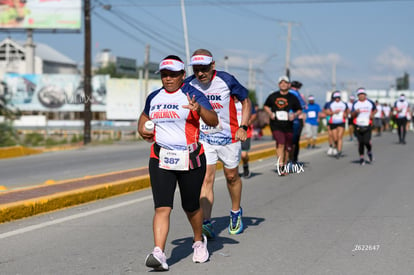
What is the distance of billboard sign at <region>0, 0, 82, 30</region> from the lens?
201 ft

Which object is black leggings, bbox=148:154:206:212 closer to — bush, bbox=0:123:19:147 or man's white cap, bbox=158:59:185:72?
man's white cap, bbox=158:59:185:72

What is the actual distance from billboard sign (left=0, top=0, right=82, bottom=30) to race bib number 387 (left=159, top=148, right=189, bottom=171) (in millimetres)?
57320

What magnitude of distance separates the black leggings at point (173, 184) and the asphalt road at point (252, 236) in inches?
21.2

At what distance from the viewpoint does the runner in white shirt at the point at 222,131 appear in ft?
23.2

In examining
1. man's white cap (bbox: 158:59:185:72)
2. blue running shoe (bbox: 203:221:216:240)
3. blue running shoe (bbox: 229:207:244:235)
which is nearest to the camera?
man's white cap (bbox: 158:59:185:72)

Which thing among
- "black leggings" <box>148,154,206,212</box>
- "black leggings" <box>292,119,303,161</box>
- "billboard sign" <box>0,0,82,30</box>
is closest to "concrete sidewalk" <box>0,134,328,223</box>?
"black leggings" <box>148,154,206,212</box>

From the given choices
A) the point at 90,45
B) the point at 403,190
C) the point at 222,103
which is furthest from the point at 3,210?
the point at 90,45

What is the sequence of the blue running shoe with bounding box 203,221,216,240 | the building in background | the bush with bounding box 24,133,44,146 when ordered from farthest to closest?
the building in background, the bush with bounding box 24,133,44,146, the blue running shoe with bounding box 203,221,216,240

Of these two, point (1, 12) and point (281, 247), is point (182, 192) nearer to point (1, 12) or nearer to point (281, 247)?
point (281, 247)

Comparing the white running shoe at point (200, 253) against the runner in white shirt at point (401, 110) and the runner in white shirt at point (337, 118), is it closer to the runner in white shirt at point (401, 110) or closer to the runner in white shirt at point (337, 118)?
the runner in white shirt at point (337, 118)

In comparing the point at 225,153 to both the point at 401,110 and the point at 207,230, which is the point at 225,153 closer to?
the point at 207,230

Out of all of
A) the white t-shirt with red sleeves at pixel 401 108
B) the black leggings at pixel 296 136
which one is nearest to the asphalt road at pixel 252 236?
the black leggings at pixel 296 136

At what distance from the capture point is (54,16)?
6191 centimetres

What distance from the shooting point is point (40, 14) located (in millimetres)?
62625
